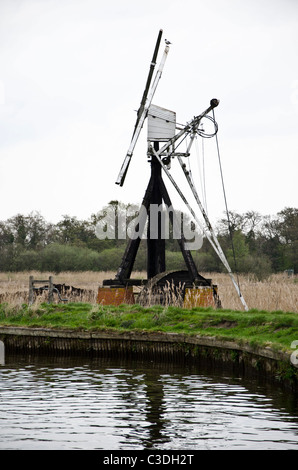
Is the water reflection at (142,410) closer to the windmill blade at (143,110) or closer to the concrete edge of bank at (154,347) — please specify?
the concrete edge of bank at (154,347)

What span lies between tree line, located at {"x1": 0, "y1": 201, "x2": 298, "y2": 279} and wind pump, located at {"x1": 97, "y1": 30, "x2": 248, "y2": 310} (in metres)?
19.8

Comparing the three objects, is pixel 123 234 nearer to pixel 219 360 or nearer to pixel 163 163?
pixel 163 163

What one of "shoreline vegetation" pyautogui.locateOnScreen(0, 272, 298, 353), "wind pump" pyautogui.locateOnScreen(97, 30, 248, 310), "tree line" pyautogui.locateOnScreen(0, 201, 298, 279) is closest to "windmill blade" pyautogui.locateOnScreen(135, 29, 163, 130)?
"wind pump" pyautogui.locateOnScreen(97, 30, 248, 310)

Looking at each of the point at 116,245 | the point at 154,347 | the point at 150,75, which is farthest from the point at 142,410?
the point at 116,245

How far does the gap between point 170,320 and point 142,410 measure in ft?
19.7

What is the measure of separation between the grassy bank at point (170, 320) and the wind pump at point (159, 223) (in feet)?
3.49

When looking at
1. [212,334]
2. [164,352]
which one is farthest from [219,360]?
[164,352]

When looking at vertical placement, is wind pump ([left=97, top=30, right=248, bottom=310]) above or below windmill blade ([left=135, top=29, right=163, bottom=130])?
below

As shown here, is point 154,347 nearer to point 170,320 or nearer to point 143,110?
point 170,320

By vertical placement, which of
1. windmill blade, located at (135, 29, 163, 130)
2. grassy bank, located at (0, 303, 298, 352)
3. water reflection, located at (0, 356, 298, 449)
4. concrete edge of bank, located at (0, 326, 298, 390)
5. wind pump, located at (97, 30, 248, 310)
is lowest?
water reflection, located at (0, 356, 298, 449)

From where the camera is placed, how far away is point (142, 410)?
9.13 metres

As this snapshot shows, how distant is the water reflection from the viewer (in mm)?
7535

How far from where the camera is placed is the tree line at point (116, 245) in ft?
146

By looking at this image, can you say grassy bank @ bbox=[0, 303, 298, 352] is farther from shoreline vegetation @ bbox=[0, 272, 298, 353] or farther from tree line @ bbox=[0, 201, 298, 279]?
tree line @ bbox=[0, 201, 298, 279]
